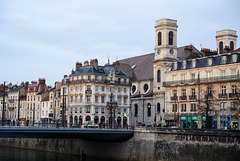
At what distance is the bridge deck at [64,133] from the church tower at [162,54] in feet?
73.8

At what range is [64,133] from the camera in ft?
145

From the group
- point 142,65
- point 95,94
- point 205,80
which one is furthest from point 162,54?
point 142,65

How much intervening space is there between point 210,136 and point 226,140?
2.08m

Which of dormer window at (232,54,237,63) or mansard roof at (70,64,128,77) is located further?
mansard roof at (70,64,128,77)

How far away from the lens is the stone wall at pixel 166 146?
40.6m

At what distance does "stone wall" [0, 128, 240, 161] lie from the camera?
40.6 m

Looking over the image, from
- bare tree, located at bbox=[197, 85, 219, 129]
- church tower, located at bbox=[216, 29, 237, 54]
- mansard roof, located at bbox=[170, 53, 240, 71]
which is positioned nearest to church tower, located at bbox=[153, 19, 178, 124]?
mansard roof, located at bbox=[170, 53, 240, 71]

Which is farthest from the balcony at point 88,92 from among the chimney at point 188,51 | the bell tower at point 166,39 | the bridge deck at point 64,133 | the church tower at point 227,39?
the church tower at point 227,39

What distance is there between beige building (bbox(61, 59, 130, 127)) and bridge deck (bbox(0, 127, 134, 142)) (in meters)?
20.9

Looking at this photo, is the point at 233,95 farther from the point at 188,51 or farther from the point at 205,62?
the point at 188,51

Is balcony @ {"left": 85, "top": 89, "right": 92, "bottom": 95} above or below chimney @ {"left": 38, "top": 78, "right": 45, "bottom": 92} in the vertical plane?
below

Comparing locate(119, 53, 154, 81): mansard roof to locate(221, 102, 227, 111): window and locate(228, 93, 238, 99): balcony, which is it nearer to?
locate(221, 102, 227, 111): window

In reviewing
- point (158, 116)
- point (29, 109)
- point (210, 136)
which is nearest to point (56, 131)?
point (210, 136)

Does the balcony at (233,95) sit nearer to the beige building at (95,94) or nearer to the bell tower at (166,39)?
the bell tower at (166,39)
